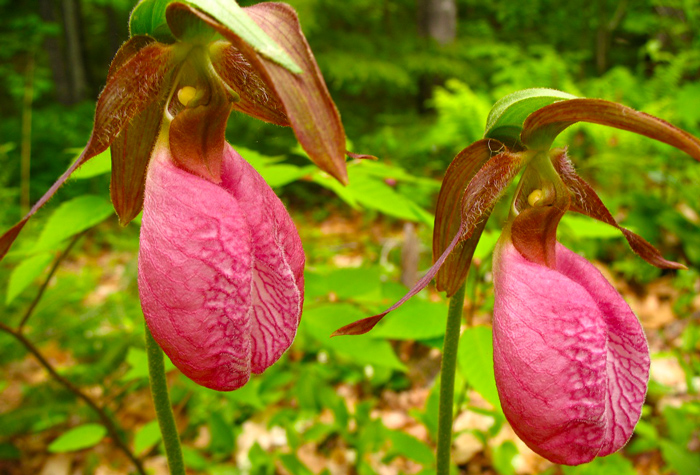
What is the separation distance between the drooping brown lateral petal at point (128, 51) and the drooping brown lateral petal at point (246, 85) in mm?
66

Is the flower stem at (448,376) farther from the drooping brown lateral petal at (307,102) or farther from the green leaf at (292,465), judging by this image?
the green leaf at (292,465)

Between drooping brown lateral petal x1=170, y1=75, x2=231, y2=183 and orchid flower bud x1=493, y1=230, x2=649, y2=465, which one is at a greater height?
drooping brown lateral petal x1=170, y1=75, x2=231, y2=183

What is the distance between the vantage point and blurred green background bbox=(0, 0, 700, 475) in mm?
981

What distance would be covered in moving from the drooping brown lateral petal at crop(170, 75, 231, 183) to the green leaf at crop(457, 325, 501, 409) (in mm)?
492

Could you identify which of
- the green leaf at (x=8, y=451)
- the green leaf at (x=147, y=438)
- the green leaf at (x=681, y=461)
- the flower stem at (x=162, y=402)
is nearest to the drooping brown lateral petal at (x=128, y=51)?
the flower stem at (x=162, y=402)

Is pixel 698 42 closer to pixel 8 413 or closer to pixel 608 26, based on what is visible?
pixel 608 26

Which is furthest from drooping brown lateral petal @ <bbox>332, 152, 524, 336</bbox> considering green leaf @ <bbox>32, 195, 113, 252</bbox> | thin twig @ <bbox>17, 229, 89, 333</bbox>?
thin twig @ <bbox>17, 229, 89, 333</bbox>

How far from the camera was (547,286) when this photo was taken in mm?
530

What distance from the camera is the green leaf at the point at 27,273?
849 mm

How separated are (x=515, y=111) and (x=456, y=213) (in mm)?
127

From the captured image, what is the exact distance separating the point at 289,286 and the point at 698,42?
3.66 metres

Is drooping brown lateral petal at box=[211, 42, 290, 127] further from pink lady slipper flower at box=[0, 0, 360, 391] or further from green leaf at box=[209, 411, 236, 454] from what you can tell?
green leaf at box=[209, 411, 236, 454]

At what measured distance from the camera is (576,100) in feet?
1.42

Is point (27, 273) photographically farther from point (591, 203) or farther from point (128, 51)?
point (591, 203)
